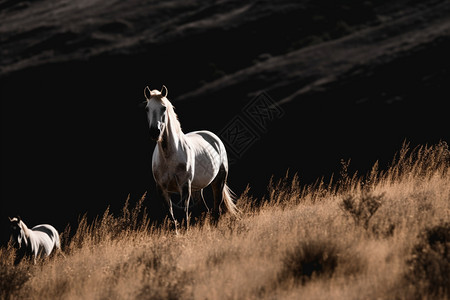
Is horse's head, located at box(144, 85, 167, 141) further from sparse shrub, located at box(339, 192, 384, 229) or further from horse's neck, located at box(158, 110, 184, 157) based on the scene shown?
sparse shrub, located at box(339, 192, 384, 229)

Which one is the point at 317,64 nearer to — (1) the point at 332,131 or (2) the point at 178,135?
(1) the point at 332,131

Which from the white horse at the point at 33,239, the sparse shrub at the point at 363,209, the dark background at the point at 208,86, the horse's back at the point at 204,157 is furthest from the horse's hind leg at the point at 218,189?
the dark background at the point at 208,86

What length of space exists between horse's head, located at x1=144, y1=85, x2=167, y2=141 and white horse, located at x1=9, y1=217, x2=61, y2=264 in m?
4.90

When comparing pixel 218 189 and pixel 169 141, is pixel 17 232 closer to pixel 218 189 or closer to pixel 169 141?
pixel 218 189

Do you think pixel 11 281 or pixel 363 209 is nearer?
pixel 11 281

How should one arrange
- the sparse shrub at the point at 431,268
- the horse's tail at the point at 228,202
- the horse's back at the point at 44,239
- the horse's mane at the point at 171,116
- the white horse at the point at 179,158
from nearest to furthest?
the sparse shrub at the point at 431,268 → the white horse at the point at 179,158 → the horse's mane at the point at 171,116 → the horse's tail at the point at 228,202 → the horse's back at the point at 44,239

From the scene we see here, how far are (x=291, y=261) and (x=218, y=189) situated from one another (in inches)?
210

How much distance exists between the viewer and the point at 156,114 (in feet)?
30.2

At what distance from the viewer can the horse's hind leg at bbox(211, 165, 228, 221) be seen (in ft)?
38.7

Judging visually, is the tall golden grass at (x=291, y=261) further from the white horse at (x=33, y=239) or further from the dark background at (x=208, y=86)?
the dark background at (x=208, y=86)

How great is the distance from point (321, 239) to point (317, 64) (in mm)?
79663

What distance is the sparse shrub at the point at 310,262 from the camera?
652cm

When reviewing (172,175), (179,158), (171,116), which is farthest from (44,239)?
(171,116)

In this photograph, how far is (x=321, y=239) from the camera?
22.6 ft
